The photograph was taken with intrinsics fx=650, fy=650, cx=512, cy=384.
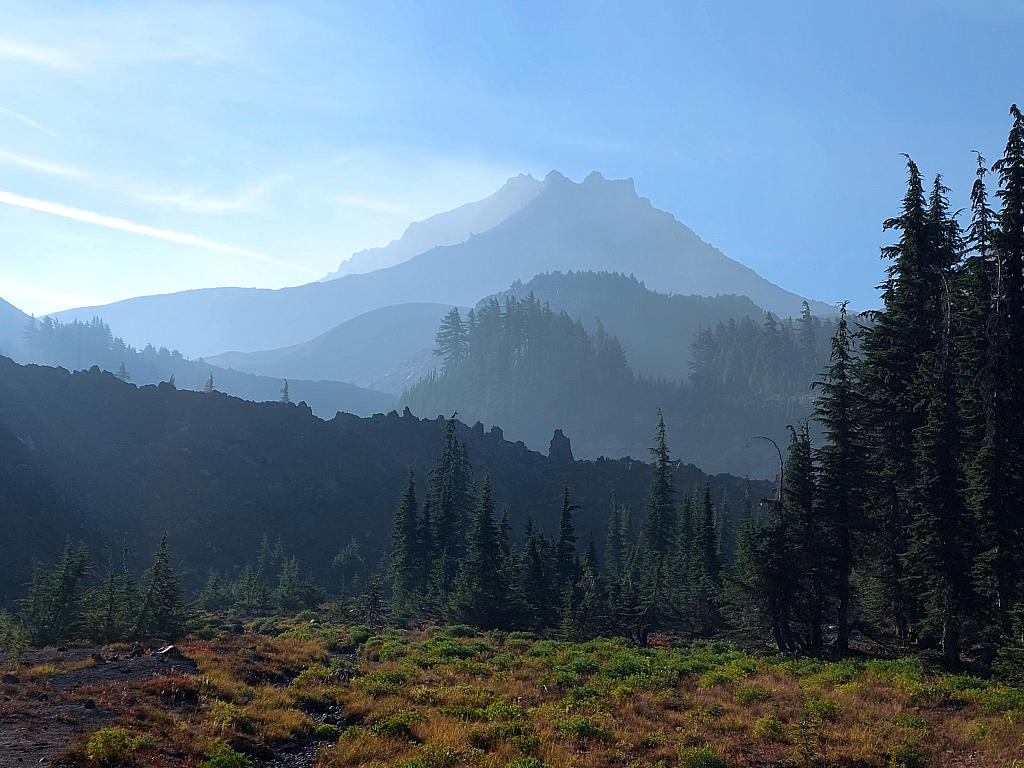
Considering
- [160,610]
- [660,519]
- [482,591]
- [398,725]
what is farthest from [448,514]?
[398,725]

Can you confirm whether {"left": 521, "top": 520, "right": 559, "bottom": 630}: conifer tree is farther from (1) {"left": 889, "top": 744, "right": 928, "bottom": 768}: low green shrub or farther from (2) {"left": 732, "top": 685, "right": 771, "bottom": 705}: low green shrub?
(1) {"left": 889, "top": 744, "right": 928, "bottom": 768}: low green shrub

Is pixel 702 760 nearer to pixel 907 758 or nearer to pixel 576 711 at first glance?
pixel 907 758

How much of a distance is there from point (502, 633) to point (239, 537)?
65352mm

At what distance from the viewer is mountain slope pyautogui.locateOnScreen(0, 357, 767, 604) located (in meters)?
84.9

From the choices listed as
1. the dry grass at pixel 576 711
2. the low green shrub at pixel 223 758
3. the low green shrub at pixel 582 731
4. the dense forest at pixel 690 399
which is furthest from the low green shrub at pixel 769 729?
the dense forest at pixel 690 399

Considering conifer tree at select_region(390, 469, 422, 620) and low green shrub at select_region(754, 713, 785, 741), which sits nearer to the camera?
low green shrub at select_region(754, 713, 785, 741)

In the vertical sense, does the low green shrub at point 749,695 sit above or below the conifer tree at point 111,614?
above

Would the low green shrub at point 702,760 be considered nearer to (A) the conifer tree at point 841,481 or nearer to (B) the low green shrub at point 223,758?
(B) the low green shrub at point 223,758

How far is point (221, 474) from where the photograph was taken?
324 feet

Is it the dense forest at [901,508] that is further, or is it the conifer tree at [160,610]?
the conifer tree at [160,610]

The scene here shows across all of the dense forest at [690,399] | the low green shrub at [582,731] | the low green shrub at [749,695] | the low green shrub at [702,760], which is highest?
the dense forest at [690,399]

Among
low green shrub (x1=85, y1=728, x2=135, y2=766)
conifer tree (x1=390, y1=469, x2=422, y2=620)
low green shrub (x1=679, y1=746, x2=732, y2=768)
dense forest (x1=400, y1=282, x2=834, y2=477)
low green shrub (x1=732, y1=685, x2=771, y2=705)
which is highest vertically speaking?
dense forest (x1=400, y1=282, x2=834, y2=477)

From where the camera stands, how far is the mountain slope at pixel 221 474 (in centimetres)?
8494

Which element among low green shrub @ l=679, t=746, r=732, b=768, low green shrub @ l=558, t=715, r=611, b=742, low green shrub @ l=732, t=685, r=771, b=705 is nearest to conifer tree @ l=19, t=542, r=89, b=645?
low green shrub @ l=558, t=715, r=611, b=742
